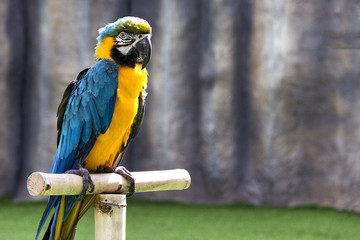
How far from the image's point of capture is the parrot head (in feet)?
5.63

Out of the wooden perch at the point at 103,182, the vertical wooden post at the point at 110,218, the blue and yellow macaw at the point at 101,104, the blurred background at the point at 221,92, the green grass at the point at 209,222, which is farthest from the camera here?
the blurred background at the point at 221,92

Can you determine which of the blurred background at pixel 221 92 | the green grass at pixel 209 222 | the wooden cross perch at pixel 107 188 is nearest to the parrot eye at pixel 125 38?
the wooden cross perch at pixel 107 188

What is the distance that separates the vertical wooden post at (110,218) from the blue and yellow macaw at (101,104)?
0.40ft

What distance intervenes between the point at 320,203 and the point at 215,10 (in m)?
1.34

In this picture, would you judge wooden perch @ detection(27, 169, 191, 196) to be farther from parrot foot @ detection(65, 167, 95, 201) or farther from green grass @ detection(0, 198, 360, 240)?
green grass @ detection(0, 198, 360, 240)

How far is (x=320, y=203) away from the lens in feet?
11.5

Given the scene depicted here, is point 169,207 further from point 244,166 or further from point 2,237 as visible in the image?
point 2,237

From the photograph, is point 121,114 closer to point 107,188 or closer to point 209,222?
point 107,188

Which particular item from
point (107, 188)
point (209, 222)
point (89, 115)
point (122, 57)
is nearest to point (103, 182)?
point (107, 188)

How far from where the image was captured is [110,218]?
156 centimetres

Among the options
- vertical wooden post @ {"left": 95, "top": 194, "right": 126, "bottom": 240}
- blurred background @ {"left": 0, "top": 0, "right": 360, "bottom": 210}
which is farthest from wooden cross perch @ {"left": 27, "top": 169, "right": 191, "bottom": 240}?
blurred background @ {"left": 0, "top": 0, "right": 360, "bottom": 210}

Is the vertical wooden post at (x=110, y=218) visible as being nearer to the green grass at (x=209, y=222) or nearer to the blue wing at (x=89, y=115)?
the blue wing at (x=89, y=115)

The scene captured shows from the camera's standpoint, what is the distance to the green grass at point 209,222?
289 centimetres

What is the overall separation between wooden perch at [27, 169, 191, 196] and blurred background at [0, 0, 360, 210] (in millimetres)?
1859
